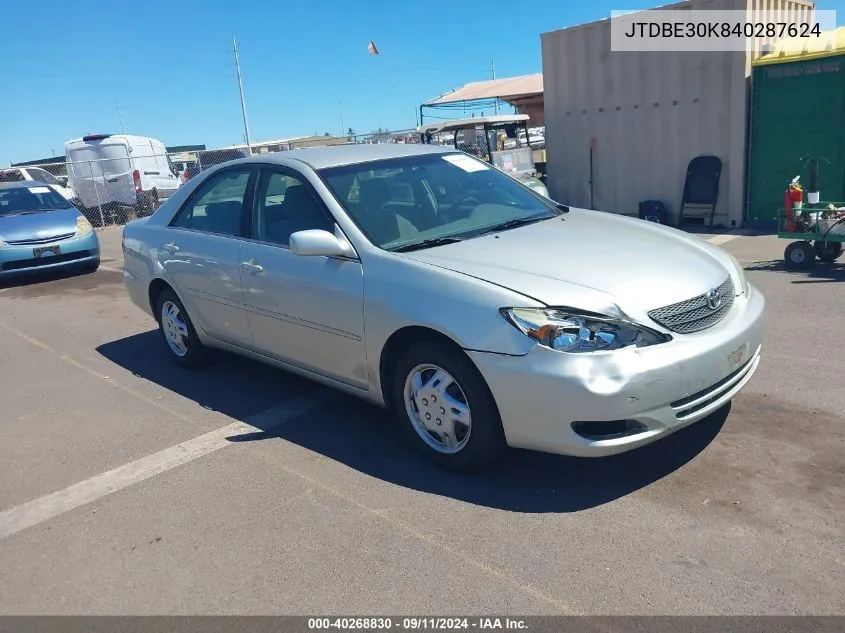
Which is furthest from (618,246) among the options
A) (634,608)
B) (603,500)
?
(634,608)

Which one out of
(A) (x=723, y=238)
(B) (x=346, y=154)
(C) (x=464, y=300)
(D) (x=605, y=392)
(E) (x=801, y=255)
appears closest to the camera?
(D) (x=605, y=392)

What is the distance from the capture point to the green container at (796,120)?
10.3 meters

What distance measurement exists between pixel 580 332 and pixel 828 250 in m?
6.08

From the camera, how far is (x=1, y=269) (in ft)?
34.9

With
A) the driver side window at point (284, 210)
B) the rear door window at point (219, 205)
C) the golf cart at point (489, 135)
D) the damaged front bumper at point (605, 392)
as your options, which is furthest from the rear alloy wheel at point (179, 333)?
the golf cart at point (489, 135)

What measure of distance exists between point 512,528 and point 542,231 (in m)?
1.76

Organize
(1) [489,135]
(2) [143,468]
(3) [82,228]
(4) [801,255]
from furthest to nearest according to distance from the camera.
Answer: (1) [489,135] < (3) [82,228] < (4) [801,255] < (2) [143,468]

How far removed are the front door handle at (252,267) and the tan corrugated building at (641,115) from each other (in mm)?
9083

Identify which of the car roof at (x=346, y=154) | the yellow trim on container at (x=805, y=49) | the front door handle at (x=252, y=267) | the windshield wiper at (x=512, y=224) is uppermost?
the yellow trim on container at (x=805, y=49)

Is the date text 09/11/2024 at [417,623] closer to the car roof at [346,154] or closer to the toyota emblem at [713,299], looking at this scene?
the toyota emblem at [713,299]

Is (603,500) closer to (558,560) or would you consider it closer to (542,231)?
(558,560)

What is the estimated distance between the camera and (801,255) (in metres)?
8.08

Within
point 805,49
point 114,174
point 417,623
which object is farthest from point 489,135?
point 417,623

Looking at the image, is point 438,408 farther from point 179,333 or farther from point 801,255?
point 801,255
